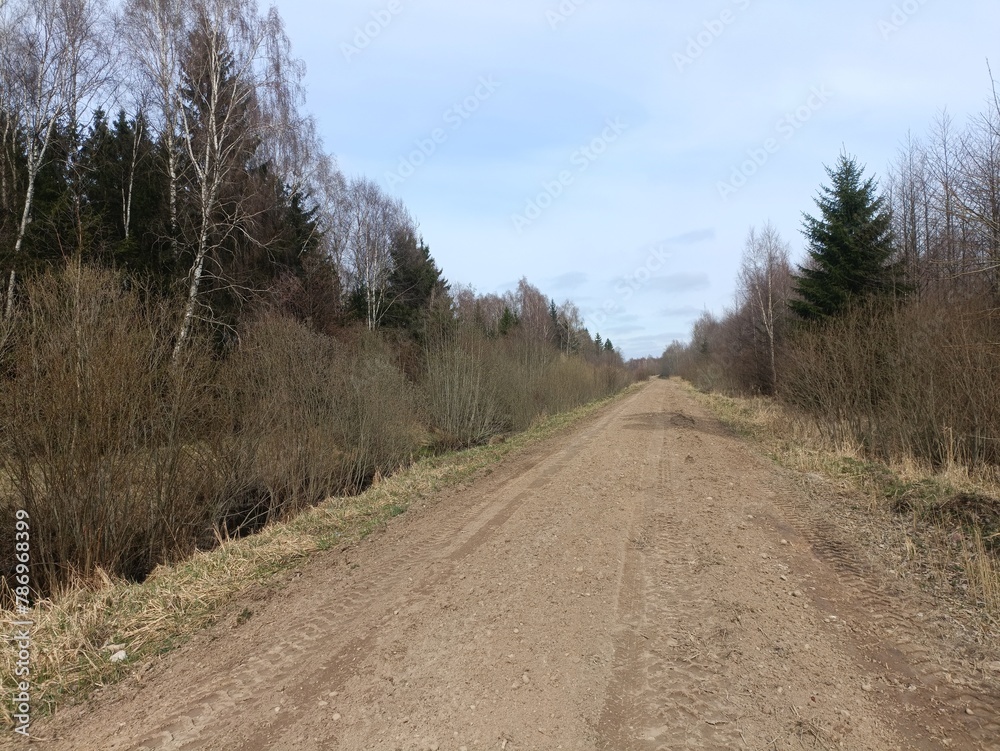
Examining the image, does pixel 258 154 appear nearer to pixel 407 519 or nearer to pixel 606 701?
pixel 407 519

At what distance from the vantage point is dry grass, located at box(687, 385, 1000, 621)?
487 cm

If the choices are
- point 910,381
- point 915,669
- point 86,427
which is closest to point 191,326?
point 86,427

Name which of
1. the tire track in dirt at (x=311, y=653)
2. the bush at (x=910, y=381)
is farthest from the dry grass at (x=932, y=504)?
the tire track in dirt at (x=311, y=653)

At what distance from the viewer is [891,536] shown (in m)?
6.11

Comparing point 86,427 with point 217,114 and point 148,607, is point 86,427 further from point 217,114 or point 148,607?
point 217,114

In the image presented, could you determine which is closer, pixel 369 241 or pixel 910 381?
pixel 910 381

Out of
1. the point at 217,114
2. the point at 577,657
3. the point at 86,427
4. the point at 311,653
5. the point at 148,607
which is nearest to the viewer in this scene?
the point at 577,657

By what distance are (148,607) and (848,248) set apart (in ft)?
80.3

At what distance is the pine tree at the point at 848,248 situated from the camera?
66.3 ft

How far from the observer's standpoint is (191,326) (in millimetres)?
8414

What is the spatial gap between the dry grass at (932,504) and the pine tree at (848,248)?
1039 cm

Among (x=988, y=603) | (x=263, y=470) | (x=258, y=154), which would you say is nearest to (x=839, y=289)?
(x=988, y=603)

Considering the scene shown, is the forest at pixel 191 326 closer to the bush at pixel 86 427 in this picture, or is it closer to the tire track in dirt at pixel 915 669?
the bush at pixel 86 427

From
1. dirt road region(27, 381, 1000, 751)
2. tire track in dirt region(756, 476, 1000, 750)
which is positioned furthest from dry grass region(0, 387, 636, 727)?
tire track in dirt region(756, 476, 1000, 750)
